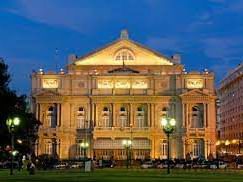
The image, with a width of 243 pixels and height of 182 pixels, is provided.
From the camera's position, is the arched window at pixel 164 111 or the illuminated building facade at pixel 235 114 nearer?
the arched window at pixel 164 111

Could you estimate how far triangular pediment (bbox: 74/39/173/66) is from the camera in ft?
470

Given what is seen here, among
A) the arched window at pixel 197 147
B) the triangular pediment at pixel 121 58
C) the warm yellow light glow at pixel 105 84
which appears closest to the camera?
the arched window at pixel 197 147

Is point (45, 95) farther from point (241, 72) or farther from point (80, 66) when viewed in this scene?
point (241, 72)

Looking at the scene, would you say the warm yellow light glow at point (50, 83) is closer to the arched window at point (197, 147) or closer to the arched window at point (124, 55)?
the arched window at point (124, 55)

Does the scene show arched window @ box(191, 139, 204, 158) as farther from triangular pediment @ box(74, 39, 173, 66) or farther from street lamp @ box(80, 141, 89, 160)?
street lamp @ box(80, 141, 89, 160)

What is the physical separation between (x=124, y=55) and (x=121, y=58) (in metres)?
0.90

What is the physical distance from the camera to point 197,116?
140 metres

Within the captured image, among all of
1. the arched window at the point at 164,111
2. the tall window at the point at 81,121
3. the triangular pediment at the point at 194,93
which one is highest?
the triangular pediment at the point at 194,93

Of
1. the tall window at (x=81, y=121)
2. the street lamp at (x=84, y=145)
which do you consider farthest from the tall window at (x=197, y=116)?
the tall window at (x=81, y=121)

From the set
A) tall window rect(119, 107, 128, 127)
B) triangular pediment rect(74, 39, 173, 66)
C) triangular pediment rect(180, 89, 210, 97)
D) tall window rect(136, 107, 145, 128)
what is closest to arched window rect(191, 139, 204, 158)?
triangular pediment rect(180, 89, 210, 97)

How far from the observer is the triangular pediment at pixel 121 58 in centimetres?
14312

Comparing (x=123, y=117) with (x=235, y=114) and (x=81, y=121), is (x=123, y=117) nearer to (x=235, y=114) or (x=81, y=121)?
(x=81, y=121)

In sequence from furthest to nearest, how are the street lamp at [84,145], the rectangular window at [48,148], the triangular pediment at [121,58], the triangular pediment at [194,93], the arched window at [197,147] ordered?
the triangular pediment at [121,58] < the arched window at [197,147] < the rectangular window at [48,148] < the triangular pediment at [194,93] < the street lamp at [84,145]

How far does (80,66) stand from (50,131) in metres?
15.6
